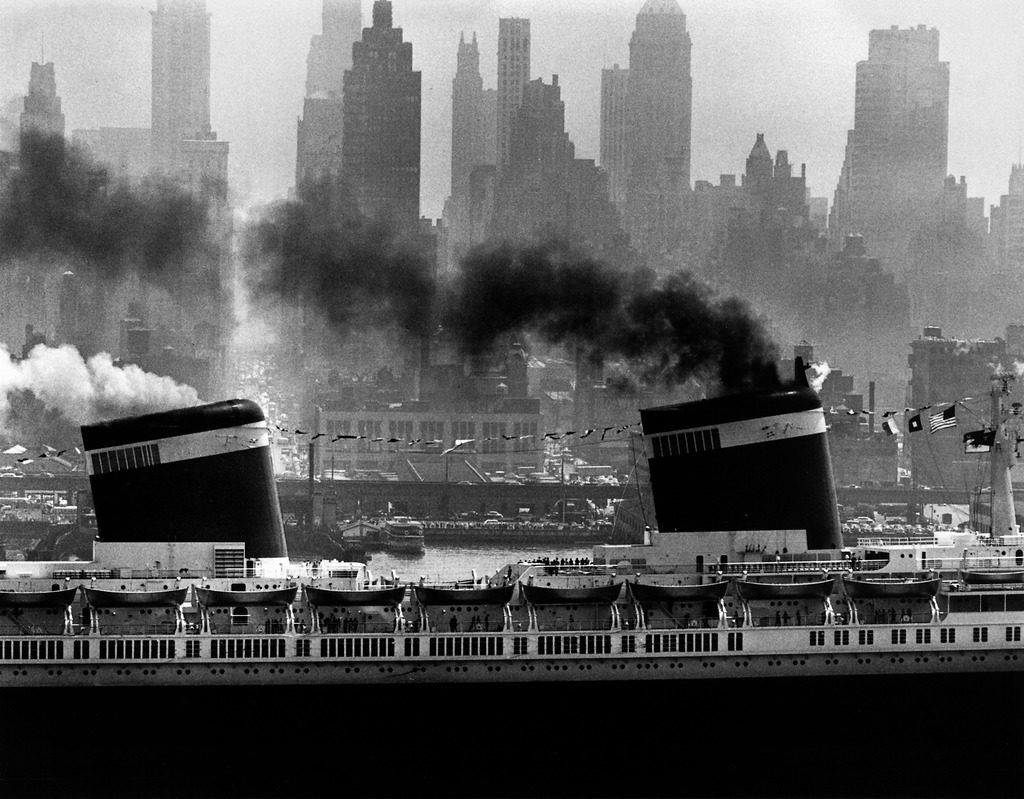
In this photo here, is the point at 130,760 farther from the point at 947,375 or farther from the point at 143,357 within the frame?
the point at 947,375

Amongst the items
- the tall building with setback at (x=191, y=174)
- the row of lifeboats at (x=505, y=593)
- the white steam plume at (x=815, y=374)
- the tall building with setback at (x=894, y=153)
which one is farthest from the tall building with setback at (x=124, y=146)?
the row of lifeboats at (x=505, y=593)

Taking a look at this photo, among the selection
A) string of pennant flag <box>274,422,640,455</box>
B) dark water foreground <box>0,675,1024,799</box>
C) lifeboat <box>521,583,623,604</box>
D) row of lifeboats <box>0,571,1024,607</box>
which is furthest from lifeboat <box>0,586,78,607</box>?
lifeboat <box>521,583,623,604</box>

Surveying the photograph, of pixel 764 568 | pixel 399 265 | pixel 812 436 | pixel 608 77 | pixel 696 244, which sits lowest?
pixel 764 568

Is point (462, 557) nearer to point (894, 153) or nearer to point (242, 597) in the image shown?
point (242, 597)

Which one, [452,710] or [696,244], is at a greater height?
[696,244]

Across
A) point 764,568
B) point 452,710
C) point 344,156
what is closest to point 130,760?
point 452,710

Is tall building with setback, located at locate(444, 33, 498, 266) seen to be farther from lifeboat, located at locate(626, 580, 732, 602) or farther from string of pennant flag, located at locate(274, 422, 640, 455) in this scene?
lifeboat, located at locate(626, 580, 732, 602)
